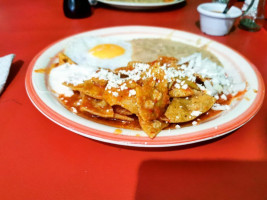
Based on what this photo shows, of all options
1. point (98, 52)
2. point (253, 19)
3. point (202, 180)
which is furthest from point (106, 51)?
point (253, 19)

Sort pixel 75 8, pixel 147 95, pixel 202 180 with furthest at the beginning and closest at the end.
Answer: pixel 75 8
pixel 147 95
pixel 202 180

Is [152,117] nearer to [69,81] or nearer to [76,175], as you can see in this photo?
[76,175]

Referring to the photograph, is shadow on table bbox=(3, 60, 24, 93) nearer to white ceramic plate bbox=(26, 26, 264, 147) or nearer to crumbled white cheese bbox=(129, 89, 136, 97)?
white ceramic plate bbox=(26, 26, 264, 147)

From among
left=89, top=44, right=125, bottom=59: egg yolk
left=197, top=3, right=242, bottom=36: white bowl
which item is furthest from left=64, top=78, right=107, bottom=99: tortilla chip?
left=197, top=3, right=242, bottom=36: white bowl

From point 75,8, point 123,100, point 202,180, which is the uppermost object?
point 75,8

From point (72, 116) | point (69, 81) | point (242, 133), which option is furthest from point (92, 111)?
point (242, 133)

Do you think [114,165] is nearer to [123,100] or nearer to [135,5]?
[123,100]
